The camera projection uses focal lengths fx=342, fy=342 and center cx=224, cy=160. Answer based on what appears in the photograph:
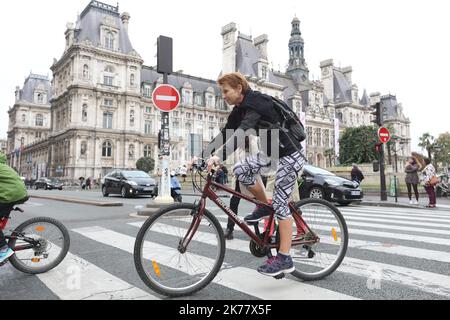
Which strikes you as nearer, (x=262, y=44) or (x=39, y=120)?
(x=262, y=44)

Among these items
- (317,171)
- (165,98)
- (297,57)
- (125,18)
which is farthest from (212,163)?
(297,57)

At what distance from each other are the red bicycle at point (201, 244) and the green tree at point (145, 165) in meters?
49.0

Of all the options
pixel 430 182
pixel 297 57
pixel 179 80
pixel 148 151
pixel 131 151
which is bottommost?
pixel 430 182

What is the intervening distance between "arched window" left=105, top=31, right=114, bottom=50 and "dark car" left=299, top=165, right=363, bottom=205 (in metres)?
49.6

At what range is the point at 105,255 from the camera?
4.55m

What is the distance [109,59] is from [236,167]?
5475 centimetres

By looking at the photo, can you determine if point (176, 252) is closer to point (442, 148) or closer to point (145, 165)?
point (145, 165)

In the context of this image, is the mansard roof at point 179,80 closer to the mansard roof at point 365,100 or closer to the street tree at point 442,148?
the mansard roof at point 365,100

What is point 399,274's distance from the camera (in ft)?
11.6

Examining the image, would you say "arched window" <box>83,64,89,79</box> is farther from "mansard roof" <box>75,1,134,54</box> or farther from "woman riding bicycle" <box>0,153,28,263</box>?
"woman riding bicycle" <box>0,153,28,263</box>

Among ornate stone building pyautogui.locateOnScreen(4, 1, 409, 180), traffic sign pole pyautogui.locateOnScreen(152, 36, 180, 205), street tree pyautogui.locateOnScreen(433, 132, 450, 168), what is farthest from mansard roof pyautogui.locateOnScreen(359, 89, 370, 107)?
traffic sign pole pyautogui.locateOnScreen(152, 36, 180, 205)

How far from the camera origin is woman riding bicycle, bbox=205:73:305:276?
3109 mm

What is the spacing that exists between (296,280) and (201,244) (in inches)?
44.6
